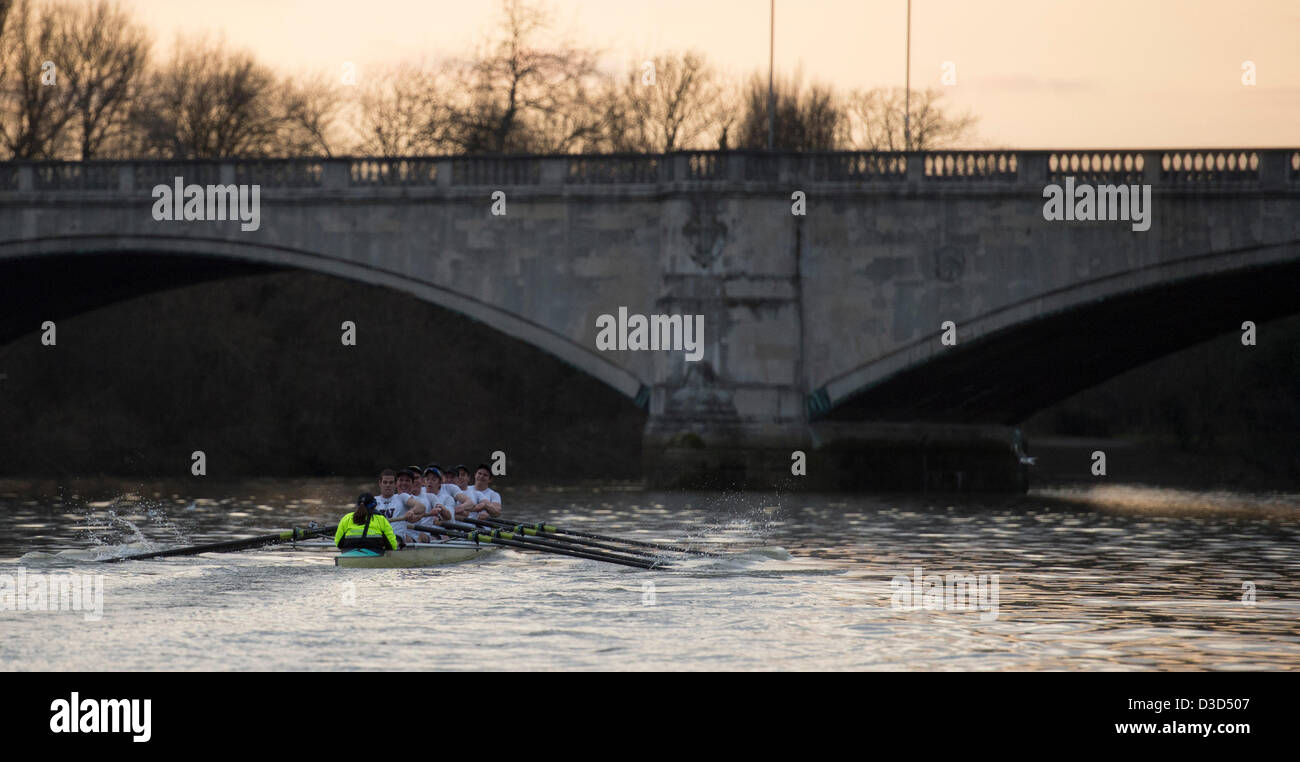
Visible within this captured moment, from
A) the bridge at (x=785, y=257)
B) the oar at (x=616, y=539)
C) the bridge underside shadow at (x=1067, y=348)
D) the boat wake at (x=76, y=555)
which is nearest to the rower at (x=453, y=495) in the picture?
the oar at (x=616, y=539)

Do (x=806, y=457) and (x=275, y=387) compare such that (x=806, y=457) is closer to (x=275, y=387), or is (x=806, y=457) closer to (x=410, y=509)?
(x=410, y=509)

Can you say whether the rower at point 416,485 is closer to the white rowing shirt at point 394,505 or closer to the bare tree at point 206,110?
the white rowing shirt at point 394,505

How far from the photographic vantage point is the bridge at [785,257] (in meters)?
34.1

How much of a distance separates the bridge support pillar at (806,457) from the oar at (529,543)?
13224mm

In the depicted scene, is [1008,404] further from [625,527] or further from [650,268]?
[625,527]

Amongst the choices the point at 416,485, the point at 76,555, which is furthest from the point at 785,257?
the point at 76,555

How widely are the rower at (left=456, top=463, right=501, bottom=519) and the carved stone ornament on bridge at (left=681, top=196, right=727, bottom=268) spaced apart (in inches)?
461

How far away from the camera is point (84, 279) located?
146 feet

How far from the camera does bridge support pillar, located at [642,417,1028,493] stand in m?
35.7

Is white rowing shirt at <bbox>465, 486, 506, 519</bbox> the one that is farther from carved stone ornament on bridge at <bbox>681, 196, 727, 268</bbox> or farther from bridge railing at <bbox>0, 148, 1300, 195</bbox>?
bridge railing at <bbox>0, 148, 1300, 195</bbox>

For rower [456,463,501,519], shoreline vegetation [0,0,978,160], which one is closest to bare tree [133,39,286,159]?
shoreline vegetation [0,0,978,160]

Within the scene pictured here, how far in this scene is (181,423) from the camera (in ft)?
165
